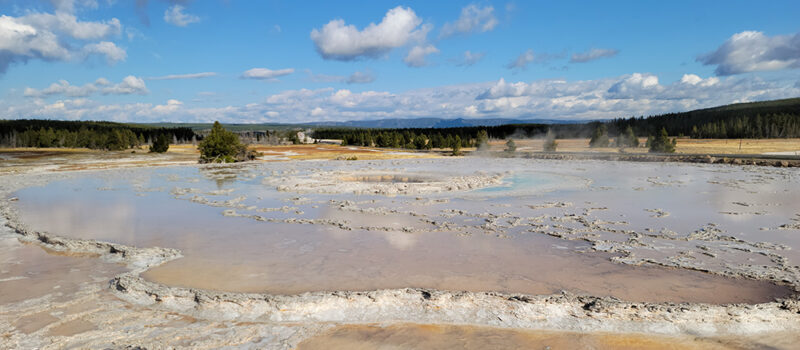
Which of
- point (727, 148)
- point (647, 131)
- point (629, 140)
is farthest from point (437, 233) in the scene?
Answer: point (647, 131)

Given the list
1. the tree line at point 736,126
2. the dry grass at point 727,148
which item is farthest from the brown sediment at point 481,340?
the tree line at point 736,126

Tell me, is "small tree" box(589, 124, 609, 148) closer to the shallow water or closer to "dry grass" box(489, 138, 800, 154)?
"dry grass" box(489, 138, 800, 154)

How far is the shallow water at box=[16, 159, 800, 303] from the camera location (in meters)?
7.92

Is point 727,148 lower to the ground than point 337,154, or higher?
lower

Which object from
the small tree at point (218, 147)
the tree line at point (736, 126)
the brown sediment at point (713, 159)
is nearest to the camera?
the brown sediment at point (713, 159)

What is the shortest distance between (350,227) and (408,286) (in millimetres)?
5275

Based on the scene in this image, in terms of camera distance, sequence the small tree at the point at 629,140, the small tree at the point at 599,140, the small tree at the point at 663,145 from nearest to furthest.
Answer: the small tree at the point at 663,145, the small tree at the point at 629,140, the small tree at the point at 599,140

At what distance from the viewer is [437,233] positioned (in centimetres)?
1196

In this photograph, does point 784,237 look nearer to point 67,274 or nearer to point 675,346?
point 675,346

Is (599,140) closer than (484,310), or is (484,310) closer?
(484,310)

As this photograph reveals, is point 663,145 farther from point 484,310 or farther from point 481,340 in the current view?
point 481,340

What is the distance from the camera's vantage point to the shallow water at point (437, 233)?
792 centimetres

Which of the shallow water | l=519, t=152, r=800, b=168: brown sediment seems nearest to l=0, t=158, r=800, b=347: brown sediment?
the shallow water

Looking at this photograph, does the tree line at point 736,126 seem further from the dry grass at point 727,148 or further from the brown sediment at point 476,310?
the brown sediment at point 476,310
